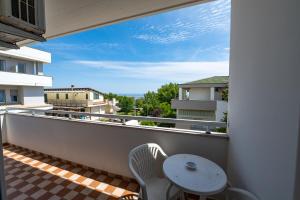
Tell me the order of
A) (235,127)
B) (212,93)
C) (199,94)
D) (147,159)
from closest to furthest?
(235,127)
(147,159)
(212,93)
(199,94)

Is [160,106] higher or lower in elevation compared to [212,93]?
lower

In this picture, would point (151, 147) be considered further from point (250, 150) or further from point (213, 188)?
point (250, 150)

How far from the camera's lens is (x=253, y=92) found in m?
0.99

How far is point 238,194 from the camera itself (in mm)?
1093

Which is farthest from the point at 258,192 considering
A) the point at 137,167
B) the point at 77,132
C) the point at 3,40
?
the point at 77,132

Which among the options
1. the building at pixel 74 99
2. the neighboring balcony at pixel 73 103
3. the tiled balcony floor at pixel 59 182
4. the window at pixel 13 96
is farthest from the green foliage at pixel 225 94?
the neighboring balcony at pixel 73 103

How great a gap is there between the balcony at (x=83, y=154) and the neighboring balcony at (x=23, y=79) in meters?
6.43

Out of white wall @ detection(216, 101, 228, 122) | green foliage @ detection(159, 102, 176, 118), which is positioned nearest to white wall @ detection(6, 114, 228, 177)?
white wall @ detection(216, 101, 228, 122)

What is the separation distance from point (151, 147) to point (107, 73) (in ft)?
81.0

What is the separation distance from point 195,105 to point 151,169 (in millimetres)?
1432

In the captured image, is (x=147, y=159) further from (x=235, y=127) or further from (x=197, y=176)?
(x=235, y=127)

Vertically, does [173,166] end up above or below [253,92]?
below

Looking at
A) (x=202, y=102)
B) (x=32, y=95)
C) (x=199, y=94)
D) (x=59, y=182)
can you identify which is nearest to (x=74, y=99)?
(x=32, y=95)

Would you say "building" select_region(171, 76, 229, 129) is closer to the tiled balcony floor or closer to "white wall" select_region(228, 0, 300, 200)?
"white wall" select_region(228, 0, 300, 200)
